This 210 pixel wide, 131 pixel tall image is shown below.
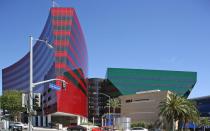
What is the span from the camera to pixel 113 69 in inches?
7008

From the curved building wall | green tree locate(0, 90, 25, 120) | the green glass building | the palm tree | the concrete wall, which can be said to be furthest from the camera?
the green glass building

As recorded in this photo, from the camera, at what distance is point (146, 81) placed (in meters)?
180

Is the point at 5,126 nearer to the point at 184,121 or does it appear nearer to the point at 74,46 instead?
the point at 184,121

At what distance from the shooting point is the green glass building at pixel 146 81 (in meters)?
179

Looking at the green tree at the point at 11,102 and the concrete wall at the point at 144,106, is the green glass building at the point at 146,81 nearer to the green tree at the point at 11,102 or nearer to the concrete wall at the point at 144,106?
the concrete wall at the point at 144,106

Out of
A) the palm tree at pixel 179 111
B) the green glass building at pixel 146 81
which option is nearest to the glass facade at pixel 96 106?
the green glass building at pixel 146 81

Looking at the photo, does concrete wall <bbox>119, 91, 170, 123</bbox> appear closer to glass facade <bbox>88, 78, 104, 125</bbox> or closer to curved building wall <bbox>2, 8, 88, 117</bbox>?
curved building wall <bbox>2, 8, 88, 117</bbox>

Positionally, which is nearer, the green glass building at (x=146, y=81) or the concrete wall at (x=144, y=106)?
the concrete wall at (x=144, y=106)

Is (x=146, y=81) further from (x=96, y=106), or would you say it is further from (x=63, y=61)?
(x=63, y=61)

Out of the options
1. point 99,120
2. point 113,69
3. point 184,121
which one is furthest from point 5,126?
point 99,120

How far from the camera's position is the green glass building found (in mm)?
178625

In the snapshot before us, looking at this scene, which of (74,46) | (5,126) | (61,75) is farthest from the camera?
(74,46)

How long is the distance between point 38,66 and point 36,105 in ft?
402

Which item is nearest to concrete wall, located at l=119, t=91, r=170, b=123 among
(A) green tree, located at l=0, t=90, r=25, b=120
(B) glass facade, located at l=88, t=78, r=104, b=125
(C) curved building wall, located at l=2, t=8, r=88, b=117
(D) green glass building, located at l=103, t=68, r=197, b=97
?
(C) curved building wall, located at l=2, t=8, r=88, b=117
